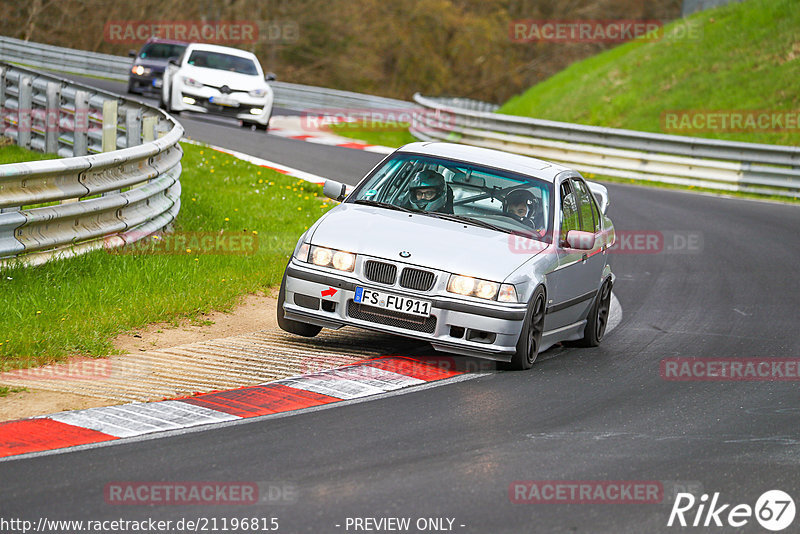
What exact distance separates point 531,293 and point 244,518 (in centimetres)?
363

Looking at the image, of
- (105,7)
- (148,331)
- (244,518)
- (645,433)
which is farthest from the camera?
(105,7)

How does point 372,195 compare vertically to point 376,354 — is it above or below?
above

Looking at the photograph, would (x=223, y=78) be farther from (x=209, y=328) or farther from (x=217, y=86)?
(x=209, y=328)

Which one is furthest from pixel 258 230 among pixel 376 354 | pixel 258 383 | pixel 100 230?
pixel 258 383

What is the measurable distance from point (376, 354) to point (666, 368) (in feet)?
7.45

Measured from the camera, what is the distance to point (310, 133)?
29234 millimetres

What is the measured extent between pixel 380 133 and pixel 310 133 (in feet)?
12.9

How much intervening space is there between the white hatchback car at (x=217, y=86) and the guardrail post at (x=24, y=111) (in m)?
7.74

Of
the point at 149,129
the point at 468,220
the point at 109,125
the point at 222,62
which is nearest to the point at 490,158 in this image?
the point at 468,220

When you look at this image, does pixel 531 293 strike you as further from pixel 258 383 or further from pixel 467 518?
pixel 467 518

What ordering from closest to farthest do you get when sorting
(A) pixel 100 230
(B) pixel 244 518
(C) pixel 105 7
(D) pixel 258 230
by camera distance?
(B) pixel 244 518
(A) pixel 100 230
(D) pixel 258 230
(C) pixel 105 7

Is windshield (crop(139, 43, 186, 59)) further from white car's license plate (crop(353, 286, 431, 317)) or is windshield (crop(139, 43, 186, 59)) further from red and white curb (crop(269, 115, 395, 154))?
white car's license plate (crop(353, 286, 431, 317))

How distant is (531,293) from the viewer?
8.06 metres

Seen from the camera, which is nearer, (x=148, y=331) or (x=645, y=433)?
(x=645, y=433)
